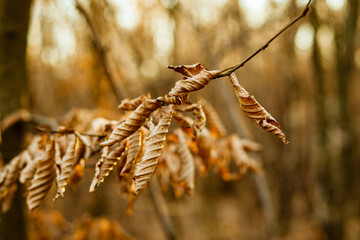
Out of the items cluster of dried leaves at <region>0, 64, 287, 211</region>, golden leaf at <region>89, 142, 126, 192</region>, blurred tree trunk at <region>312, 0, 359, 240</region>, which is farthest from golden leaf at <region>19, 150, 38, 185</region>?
blurred tree trunk at <region>312, 0, 359, 240</region>

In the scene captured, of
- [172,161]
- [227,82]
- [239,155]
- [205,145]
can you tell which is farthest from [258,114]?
[227,82]

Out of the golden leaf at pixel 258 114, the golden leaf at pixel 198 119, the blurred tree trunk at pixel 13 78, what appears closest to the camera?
the golden leaf at pixel 258 114

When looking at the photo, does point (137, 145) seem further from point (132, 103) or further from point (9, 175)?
point (9, 175)

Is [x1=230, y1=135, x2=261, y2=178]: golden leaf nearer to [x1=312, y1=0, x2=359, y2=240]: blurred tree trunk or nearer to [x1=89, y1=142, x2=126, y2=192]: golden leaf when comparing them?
[x1=89, y1=142, x2=126, y2=192]: golden leaf

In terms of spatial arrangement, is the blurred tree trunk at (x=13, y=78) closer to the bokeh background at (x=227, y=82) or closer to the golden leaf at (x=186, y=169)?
the bokeh background at (x=227, y=82)

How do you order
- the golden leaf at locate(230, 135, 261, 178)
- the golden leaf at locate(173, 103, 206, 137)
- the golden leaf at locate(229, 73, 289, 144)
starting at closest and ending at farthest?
the golden leaf at locate(229, 73, 289, 144) → the golden leaf at locate(173, 103, 206, 137) → the golden leaf at locate(230, 135, 261, 178)

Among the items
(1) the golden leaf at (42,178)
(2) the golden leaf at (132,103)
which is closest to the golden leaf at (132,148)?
(2) the golden leaf at (132,103)
